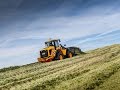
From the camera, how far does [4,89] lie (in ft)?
66.1

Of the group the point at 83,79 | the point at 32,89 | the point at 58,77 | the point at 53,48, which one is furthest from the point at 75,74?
the point at 53,48

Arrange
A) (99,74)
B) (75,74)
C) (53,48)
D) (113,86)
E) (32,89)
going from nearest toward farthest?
(113,86) < (32,89) < (99,74) < (75,74) < (53,48)

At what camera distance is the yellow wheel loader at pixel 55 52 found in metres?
45.2

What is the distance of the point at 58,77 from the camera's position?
2080 cm

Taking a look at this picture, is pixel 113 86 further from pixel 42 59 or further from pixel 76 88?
pixel 42 59

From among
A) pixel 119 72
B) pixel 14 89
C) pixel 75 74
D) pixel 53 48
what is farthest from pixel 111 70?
pixel 53 48

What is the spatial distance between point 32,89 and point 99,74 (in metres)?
4.19

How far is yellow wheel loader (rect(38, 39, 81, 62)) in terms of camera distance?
45.2 meters

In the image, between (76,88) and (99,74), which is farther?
(99,74)

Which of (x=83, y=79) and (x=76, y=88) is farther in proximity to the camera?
(x=83, y=79)

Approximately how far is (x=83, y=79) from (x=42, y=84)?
2389mm

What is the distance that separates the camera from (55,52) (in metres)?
45.4

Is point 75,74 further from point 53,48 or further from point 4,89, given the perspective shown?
point 53,48

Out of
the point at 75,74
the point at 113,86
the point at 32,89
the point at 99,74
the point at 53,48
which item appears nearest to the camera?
the point at 113,86
